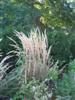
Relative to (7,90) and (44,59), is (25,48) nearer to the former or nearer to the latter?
(44,59)

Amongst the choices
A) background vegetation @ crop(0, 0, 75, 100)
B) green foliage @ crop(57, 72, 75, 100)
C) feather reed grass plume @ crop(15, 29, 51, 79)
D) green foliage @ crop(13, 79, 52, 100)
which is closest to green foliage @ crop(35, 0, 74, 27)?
background vegetation @ crop(0, 0, 75, 100)

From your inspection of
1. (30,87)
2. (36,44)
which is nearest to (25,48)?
(36,44)

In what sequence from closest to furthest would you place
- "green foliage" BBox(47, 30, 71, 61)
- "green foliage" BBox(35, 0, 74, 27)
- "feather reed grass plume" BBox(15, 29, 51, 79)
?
"feather reed grass plume" BBox(15, 29, 51, 79) → "green foliage" BBox(47, 30, 71, 61) → "green foliage" BBox(35, 0, 74, 27)

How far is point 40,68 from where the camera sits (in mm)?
5414

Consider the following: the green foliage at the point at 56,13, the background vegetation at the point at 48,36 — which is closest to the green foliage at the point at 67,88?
the background vegetation at the point at 48,36

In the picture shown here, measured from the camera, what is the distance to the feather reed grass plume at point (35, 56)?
5250 mm

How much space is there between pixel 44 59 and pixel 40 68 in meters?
0.18

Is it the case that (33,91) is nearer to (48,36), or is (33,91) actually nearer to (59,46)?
(59,46)

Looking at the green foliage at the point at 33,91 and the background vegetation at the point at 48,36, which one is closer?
the green foliage at the point at 33,91

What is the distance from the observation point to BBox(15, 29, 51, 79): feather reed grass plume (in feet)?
17.2

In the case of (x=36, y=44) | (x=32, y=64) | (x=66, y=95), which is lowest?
(x=66, y=95)

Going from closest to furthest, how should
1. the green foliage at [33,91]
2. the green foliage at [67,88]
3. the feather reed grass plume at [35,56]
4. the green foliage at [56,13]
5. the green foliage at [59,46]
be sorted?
the green foliage at [33,91], the green foliage at [67,88], the feather reed grass plume at [35,56], the green foliage at [59,46], the green foliage at [56,13]

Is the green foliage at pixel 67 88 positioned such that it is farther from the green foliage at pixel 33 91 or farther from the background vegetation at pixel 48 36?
the green foliage at pixel 33 91

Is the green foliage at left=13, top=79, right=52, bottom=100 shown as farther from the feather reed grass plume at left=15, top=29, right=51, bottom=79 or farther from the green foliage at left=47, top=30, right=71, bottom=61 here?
the green foliage at left=47, top=30, right=71, bottom=61
